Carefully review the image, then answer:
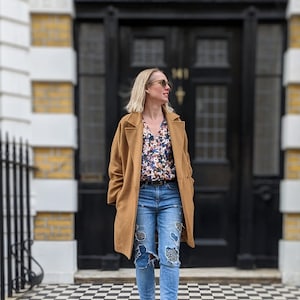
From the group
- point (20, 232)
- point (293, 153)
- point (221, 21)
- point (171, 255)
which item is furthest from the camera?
point (221, 21)

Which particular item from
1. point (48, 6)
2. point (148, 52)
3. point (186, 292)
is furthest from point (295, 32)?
point (186, 292)

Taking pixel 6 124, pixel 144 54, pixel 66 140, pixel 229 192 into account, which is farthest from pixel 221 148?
pixel 6 124

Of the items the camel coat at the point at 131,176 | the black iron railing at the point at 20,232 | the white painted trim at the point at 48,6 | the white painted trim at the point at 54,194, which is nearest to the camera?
the camel coat at the point at 131,176

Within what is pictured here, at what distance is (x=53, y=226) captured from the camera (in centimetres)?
483

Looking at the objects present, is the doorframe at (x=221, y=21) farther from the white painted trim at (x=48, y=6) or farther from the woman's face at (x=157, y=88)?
the woman's face at (x=157, y=88)

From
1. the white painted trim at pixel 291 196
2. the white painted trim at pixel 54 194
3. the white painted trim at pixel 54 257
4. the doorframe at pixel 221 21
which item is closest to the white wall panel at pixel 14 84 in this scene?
the doorframe at pixel 221 21

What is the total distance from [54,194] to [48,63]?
4.89 ft

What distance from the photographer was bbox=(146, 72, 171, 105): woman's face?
123 inches

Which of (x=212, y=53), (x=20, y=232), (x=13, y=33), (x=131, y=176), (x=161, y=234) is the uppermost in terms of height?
(x=13, y=33)

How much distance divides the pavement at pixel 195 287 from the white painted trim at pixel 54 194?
0.82m

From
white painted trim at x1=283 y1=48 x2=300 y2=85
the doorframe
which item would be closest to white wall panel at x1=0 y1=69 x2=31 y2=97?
the doorframe

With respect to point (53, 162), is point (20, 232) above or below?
below

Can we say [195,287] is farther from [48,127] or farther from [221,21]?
[221,21]

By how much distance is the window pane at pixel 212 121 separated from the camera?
16.6 feet
